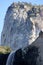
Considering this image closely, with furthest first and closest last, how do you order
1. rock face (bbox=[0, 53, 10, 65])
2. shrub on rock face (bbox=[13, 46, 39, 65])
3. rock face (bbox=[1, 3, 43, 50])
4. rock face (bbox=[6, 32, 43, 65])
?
rock face (bbox=[1, 3, 43, 50]) → rock face (bbox=[0, 53, 10, 65]) → shrub on rock face (bbox=[13, 46, 39, 65]) → rock face (bbox=[6, 32, 43, 65])

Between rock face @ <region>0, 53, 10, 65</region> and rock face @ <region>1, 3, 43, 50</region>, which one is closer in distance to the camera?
rock face @ <region>0, 53, 10, 65</region>

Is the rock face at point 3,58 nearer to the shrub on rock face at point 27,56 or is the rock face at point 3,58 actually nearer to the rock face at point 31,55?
the rock face at point 31,55

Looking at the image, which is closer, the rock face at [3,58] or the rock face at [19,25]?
the rock face at [3,58]

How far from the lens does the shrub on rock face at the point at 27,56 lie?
25.3 metres

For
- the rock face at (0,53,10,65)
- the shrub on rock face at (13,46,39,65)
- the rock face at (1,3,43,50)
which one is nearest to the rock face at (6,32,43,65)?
the shrub on rock face at (13,46,39,65)

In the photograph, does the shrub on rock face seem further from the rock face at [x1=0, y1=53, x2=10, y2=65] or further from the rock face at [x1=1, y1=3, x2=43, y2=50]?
the rock face at [x1=1, y1=3, x2=43, y2=50]

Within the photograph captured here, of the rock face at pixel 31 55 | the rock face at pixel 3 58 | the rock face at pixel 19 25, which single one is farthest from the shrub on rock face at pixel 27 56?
the rock face at pixel 19 25

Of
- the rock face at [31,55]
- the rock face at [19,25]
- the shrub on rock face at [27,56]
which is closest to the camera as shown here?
the rock face at [31,55]

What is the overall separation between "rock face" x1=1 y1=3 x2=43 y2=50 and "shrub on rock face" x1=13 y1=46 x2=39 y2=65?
53.5 m

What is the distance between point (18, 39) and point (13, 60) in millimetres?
55800

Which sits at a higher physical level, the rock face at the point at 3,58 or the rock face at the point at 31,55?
the rock face at the point at 3,58

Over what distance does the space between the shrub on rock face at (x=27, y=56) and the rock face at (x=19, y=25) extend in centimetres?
5351

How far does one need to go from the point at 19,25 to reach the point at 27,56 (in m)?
60.3

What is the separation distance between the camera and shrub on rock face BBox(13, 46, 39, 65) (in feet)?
83.1
